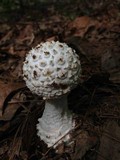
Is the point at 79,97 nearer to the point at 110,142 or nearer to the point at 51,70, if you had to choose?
the point at 110,142

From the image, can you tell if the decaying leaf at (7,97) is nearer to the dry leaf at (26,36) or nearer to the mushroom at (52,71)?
the mushroom at (52,71)

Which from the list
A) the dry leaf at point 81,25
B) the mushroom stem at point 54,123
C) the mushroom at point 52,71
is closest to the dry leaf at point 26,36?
the dry leaf at point 81,25

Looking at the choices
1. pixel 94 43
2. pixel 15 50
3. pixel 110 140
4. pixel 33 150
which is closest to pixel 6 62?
pixel 15 50

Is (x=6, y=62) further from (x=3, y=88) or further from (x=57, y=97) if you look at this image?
(x=57, y=97)

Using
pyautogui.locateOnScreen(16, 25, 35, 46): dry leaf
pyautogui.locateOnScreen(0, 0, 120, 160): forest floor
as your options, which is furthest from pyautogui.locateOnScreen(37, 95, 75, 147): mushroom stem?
pyautogui.locateOnScreen(16, 25, 35, 46): dry leaf

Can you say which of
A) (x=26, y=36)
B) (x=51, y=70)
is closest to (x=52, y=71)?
(x=51, y=70)

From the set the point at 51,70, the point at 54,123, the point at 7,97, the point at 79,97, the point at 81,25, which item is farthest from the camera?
the point at 81,25
